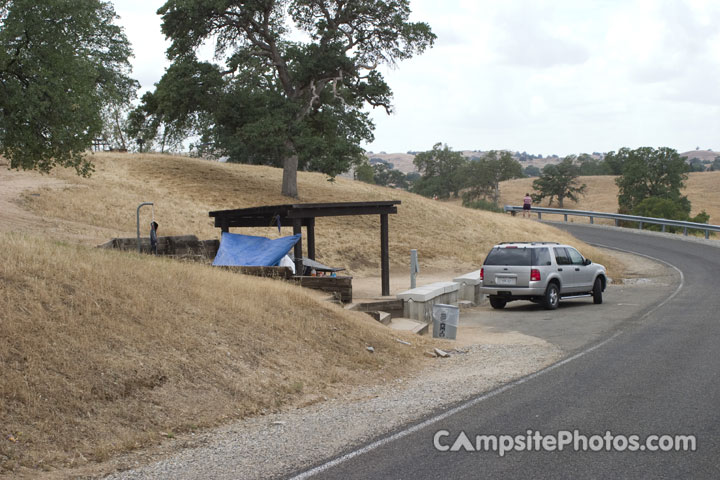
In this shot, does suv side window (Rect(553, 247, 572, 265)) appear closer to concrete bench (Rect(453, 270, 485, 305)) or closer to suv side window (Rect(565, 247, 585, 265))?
suv side window (Rect(565, 247, 585, 265))

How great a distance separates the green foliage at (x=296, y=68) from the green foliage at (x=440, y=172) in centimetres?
6652

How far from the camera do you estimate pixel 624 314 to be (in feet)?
59.2

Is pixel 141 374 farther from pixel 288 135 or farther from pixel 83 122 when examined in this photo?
pixel 288 135

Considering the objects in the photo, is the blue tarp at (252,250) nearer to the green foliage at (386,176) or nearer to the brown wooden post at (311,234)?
the brown wooden post at (311,234)

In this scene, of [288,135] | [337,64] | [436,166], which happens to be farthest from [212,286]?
[436,166]

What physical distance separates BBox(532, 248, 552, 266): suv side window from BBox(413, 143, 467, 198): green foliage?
84.1m

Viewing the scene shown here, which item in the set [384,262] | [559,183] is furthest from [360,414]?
[559,183]

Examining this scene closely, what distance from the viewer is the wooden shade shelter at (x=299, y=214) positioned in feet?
58.5

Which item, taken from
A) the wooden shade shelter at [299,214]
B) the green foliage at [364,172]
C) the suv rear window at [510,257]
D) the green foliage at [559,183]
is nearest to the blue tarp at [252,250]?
the wooden shade shelter at [299,214]

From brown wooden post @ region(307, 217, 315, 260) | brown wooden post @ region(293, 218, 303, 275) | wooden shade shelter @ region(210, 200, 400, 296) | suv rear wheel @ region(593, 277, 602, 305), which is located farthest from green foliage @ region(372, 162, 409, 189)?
brown wooden post @ region(293, 218, 303, 275)

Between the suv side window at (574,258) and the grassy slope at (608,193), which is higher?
the grassy slope at (608,193)

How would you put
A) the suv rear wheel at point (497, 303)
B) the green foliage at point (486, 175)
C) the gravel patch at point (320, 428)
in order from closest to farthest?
the gravel patch at point (320, 428)
the suv rear wheel at point (497, 303)
the green foliage at point (486, 175)

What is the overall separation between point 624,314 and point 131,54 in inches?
1705

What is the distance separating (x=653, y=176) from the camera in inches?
2869
